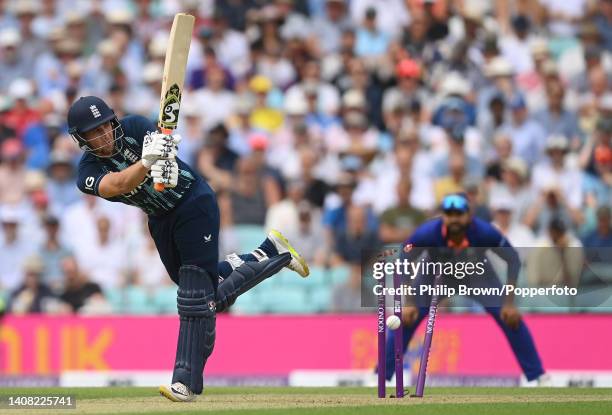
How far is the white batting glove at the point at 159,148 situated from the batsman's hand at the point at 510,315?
3.50 meters

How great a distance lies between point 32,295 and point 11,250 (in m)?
0.97

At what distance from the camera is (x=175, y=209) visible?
958 centimetres

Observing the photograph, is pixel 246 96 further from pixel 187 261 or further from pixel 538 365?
pixel 187 261

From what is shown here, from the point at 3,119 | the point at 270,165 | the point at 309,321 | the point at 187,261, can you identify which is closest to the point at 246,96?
the point at 270,165

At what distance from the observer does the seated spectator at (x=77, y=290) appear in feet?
47.9

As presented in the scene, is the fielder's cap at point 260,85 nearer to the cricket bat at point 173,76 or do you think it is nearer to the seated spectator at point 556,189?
the seated spectator at point 556,189

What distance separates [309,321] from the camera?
13.8m

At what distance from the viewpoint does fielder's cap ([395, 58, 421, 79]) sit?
1714 centimetres

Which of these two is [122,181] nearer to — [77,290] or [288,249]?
[288,249]

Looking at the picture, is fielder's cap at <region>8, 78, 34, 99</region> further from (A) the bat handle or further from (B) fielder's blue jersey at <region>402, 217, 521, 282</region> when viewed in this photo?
(A) the bat handle

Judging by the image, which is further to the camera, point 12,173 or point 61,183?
point 12,173

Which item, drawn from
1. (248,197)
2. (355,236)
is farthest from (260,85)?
(355,236)

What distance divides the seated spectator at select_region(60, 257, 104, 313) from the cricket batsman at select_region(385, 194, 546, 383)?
4207mm

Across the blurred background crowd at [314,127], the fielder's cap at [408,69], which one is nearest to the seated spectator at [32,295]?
the blurred background crowd at [314,127]
